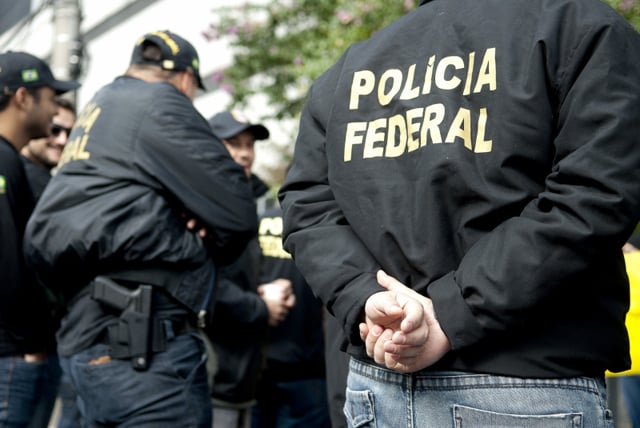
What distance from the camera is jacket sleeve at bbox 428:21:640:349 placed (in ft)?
6.10

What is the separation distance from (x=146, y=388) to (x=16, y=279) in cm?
106

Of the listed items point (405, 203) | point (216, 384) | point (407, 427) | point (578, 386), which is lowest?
point (216, 384)

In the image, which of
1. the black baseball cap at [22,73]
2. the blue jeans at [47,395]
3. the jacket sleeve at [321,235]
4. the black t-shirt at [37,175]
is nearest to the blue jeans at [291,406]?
the blue jeans at [47,395]

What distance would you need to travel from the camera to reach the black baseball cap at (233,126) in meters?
5.76

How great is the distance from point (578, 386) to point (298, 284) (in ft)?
12.4

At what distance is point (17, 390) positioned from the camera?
169 inches

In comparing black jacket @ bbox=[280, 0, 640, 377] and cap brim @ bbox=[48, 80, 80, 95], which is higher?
black jacket @ bbox=[280, 0, 640, 377]

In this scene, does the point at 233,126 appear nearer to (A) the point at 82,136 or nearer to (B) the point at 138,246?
(A) the point at 82,136

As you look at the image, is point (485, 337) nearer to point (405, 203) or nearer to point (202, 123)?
point (405, 203)

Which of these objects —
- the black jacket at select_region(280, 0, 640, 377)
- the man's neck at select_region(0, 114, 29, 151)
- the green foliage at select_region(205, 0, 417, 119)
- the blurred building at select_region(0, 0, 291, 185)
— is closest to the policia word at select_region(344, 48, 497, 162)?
the black jacket at select_region(280, 0, 640, 377)

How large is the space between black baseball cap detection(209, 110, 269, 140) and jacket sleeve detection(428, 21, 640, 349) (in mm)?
3903

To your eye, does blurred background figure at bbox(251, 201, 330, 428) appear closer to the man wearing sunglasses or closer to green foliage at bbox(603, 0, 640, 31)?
the man wearing sunglasses

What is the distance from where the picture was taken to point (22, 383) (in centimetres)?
433

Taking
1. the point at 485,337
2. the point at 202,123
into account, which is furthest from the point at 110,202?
the point at 485,337
